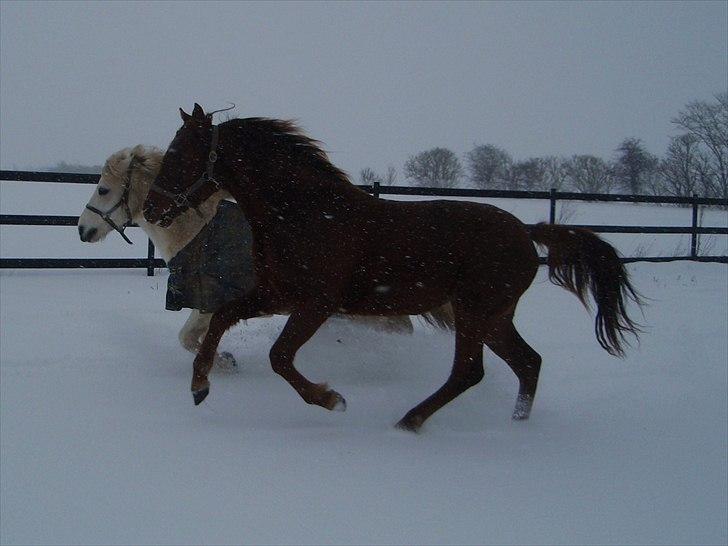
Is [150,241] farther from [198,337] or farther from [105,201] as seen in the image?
[198,337]

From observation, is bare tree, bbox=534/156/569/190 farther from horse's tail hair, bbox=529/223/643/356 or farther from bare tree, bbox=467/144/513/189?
horse's tail hair, bbox=529/223/643/356

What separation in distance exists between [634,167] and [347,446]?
3759 cm

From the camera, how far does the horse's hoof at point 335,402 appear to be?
10.8 ft

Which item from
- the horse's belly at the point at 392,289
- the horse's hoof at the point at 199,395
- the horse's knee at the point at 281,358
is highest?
the horse's belly at the point at 392,289

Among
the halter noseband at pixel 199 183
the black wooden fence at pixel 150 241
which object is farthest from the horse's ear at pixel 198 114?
the black wooden fence at pixel 150 241

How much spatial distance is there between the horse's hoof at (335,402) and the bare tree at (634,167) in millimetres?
34600

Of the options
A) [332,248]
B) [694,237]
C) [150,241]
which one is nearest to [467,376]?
[332,248]

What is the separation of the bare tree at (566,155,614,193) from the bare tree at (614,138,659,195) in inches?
22.1


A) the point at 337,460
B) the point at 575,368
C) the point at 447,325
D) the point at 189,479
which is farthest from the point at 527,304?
the point at 189,479

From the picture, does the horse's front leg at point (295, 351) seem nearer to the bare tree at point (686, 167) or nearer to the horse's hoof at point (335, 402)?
the horse's hoof at point (335, 402)

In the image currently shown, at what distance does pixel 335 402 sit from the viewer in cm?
331

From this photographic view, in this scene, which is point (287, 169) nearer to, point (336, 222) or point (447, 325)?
point (336, 222)

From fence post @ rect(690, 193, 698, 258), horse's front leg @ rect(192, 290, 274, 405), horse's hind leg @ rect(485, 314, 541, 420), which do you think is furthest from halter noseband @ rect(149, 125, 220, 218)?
fence post @ rect(690, 193, 698, 258)

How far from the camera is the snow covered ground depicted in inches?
89.5
